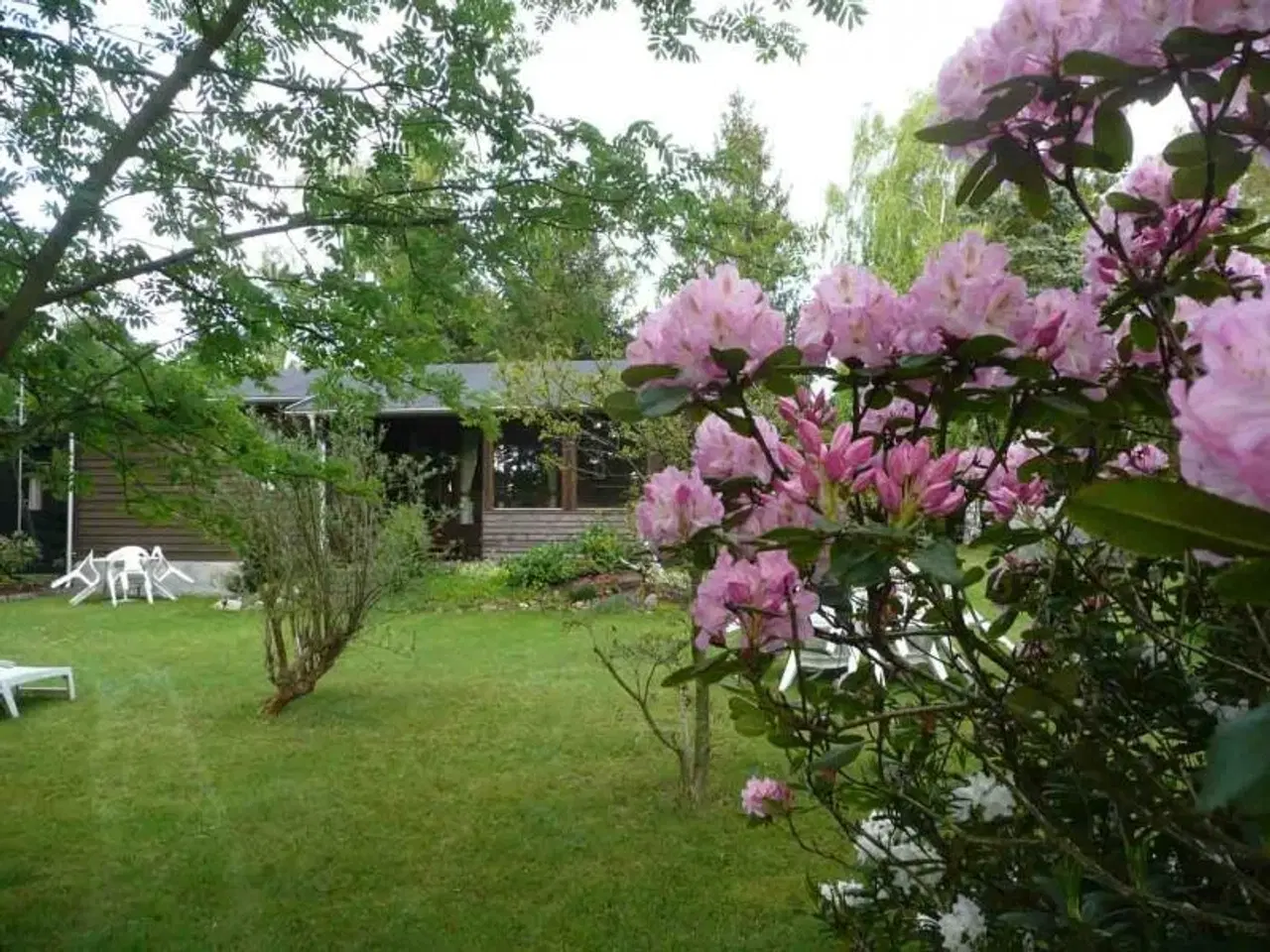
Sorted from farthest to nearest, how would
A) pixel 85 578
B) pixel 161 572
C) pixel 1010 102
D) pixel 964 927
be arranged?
pixel 161 572
pixel 85 578
pixel 964 927
pixel 1010 102

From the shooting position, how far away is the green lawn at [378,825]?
390 centimetres

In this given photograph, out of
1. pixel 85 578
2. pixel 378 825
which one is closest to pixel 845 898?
pixel 378 825

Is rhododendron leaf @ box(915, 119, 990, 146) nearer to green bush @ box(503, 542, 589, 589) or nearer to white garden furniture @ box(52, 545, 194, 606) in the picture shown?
green bush @ box(503, 542, 589, 589)

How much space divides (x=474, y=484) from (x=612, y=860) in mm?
13052

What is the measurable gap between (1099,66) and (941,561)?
45cm

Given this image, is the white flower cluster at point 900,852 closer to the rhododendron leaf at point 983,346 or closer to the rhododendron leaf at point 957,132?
the rhododendron leaf at point 983,346

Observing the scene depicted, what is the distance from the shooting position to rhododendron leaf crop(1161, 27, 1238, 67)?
2.74 ft

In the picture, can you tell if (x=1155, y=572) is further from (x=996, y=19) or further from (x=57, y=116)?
(x=57, y=116)

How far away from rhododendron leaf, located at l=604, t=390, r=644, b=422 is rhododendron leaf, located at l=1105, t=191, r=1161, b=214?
64 centimetres

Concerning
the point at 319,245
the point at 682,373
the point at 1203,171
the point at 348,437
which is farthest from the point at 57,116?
the point at 348,437

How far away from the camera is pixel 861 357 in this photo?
1.12m

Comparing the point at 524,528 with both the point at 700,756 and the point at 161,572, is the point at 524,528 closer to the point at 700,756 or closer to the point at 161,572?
the point at 161,572

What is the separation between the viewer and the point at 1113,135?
1.03m

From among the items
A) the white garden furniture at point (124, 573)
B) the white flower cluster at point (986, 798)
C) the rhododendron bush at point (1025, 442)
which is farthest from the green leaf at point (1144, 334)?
the white garden furniture at point (124, 573)
